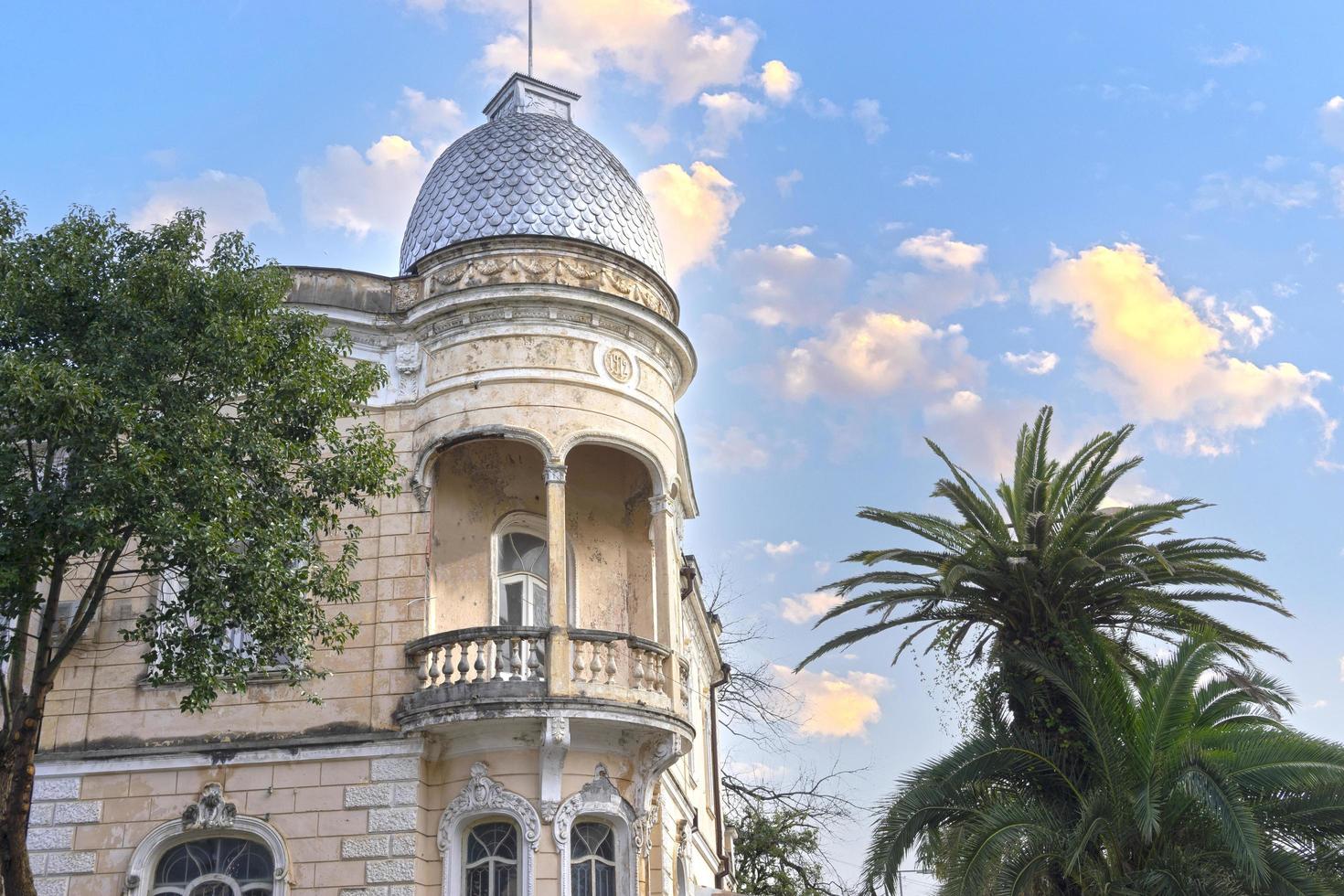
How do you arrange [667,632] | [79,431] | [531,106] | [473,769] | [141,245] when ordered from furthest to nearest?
[531,106], [667,632], [473,769], [141,245], [79,431]

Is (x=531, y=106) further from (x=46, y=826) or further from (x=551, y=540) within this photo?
(x=46, y=826)

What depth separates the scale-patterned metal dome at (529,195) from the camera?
1980 cm

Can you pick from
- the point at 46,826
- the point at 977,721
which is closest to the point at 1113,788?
the point at 977,721

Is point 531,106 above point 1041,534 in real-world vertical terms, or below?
above

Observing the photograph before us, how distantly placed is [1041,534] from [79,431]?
443 inches

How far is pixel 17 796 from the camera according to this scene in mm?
13414

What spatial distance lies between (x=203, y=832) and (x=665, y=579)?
263 inches

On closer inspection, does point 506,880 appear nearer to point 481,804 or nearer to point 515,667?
point 481,804

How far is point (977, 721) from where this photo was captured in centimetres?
1767

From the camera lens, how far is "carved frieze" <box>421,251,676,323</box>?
18953mm

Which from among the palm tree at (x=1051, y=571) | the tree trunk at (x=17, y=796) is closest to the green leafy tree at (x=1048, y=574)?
the palm tree at (x=1051, y=571)

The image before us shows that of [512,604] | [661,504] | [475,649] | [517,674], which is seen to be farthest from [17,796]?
[661,504]

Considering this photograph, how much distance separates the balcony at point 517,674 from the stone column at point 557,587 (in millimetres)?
16

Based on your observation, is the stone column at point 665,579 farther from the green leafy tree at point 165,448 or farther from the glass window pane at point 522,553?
the green leafy tree at point 165,448
